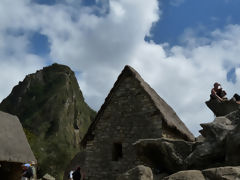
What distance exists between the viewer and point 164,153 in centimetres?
641

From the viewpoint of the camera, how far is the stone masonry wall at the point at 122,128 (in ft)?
40.7

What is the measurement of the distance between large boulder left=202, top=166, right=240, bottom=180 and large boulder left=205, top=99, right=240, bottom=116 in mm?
5233

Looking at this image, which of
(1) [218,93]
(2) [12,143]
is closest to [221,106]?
(1) [218,93]

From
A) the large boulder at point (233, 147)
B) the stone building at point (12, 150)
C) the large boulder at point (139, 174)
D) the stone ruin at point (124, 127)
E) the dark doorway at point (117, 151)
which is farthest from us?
the dark doorway at point (117, 151)

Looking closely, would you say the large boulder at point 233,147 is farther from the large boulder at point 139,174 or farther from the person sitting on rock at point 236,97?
the person sitting on rock at point 236,97

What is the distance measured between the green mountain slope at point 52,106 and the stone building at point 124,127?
43677mm

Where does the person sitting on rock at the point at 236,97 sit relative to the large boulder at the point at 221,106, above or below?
above

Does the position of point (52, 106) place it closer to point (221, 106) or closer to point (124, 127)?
point (124, 127)

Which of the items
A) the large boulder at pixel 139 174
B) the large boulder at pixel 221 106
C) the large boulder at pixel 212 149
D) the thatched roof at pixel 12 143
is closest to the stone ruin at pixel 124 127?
the large boulder at pixel 221 106

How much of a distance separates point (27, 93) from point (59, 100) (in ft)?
30.4

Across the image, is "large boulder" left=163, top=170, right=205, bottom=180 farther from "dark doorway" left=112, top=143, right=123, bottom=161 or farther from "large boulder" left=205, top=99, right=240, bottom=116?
"dark doorway" left=112, top=143, right=123, bottom=161

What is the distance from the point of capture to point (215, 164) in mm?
5719

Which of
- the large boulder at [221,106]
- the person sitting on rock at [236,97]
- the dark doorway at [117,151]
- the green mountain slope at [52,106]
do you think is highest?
the green mountain slope at [52,106]

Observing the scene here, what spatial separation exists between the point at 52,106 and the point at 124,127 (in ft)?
196
